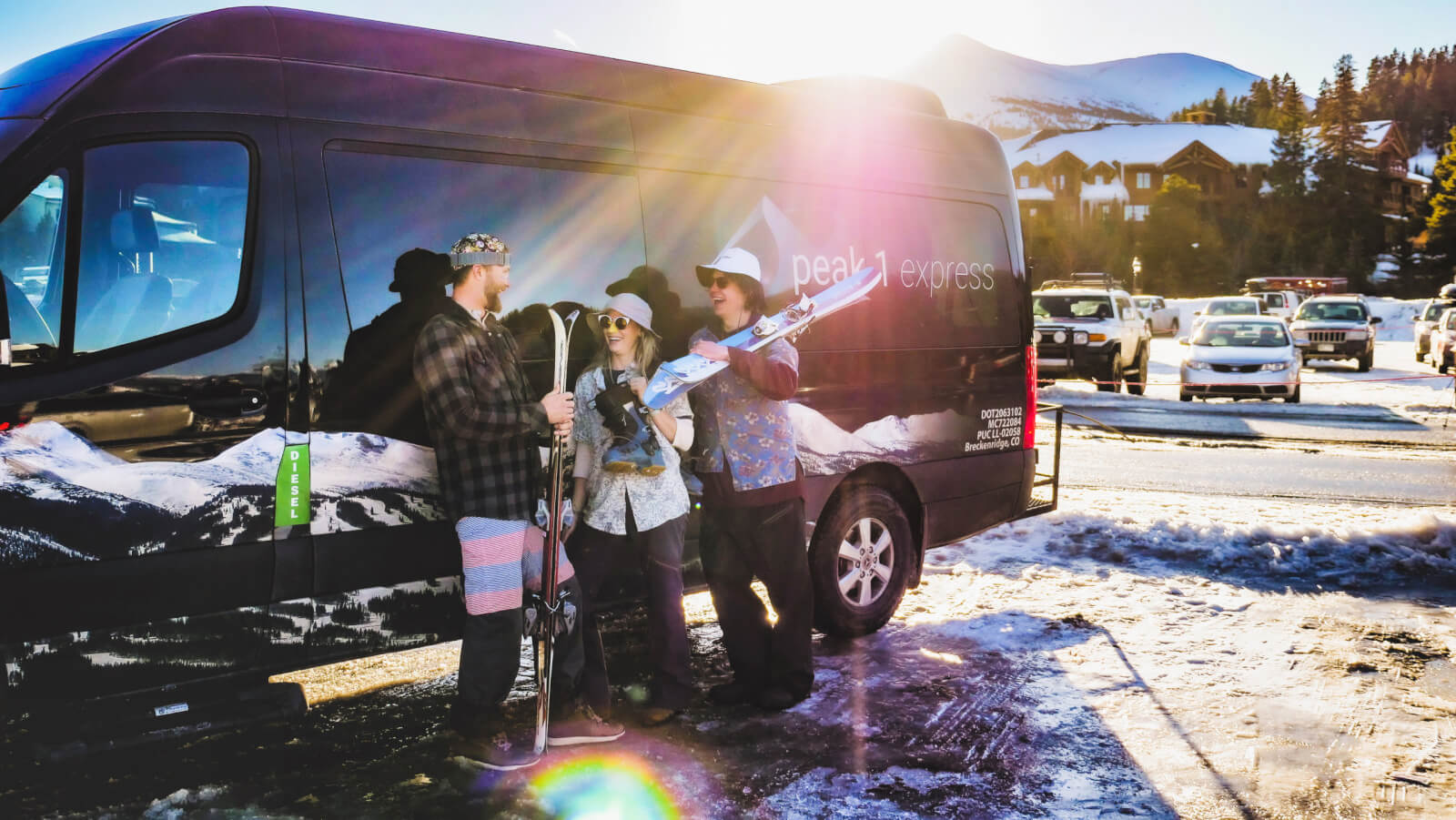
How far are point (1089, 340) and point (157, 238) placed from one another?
18.9 meters

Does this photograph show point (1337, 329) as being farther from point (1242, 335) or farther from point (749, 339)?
point (749, 339)

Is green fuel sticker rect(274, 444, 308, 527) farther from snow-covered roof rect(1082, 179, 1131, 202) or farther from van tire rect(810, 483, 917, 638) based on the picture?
snow-covered roof rect(1082, 179, 1131, 202)

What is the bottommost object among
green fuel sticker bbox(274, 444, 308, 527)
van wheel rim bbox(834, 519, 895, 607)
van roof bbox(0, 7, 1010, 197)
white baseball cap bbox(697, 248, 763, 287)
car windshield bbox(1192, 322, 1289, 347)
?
van wheel rim bbox(834, 519, 895, 607)

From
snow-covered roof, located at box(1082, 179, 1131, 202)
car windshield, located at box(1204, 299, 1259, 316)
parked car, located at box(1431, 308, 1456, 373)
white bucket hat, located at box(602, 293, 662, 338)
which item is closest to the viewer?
white bucket hat, located at box(602, 293, 662, 338)

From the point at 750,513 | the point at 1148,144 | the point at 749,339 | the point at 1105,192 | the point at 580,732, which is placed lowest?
the point at 580,732

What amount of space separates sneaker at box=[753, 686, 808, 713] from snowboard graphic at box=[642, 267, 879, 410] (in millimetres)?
1312

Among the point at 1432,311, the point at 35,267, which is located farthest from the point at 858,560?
the point at 1432,311

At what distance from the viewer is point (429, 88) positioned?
Answer: 4.22 m

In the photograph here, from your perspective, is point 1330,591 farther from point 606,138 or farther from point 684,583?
point 606,138

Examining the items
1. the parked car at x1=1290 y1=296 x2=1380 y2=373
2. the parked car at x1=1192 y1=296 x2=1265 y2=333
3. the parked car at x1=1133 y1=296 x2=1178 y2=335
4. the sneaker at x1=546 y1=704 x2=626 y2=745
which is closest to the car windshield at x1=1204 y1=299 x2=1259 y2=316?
the parked car at x1=1192 y1=296 x2=1265 y2=333

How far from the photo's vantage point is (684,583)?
5254mm

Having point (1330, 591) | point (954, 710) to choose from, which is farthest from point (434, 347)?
point (1330, 591)

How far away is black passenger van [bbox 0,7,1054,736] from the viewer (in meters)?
3.52

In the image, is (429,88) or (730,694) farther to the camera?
(730,694)
